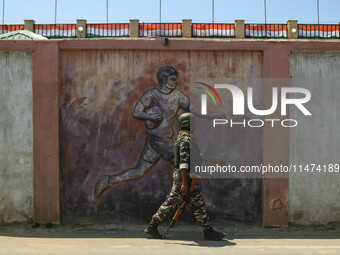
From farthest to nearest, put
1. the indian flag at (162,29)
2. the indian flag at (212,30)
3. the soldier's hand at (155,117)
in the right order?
the indian flag at (162,29) → the indian flag at (212,30) → the soldier's hand at (155,117)

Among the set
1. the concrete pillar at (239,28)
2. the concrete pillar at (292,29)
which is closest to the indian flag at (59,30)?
the concrete pillar at (239,28)

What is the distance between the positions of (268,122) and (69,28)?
82.6 ft

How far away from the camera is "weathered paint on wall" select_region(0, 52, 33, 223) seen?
654 cm

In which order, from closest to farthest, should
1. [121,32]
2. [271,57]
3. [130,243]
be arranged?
1. [130,243]
2. [271,57]
3. [121,32]

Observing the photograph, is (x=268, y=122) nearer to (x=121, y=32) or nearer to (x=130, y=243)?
(x=130, y=243)

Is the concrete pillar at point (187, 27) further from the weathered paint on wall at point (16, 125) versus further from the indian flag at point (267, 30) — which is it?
the weathered paint on wall at point (16, 125)

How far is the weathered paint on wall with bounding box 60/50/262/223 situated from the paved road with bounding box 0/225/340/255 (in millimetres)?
266

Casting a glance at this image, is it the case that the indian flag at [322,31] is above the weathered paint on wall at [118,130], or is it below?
above

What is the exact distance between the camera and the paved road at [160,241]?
5211 mm

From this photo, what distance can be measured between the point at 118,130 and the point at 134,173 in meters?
0.65

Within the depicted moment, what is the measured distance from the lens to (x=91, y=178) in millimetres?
6605

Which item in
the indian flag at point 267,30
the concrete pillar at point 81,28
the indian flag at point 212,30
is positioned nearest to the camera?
the indian flag at point 212,30

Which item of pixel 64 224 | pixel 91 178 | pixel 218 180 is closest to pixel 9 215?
pixel 64 224

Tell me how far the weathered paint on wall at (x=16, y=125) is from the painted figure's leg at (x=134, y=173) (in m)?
0.99
